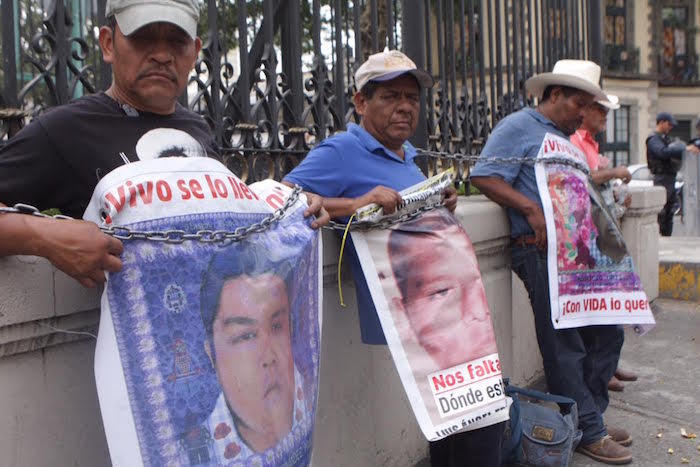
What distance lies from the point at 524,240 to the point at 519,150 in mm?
500

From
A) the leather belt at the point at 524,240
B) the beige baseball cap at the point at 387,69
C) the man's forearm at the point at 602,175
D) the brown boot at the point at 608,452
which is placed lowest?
the brown boot at the point at 608,452

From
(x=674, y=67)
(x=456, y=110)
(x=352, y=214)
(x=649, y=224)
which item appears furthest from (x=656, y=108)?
(x=352, y=214)

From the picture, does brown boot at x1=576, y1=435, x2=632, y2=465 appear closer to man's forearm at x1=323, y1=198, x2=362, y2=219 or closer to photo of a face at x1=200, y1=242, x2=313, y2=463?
man's forearm at x1=323, y1=198, x2=362, y2=219

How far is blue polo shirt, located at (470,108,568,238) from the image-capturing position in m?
A: 4.16

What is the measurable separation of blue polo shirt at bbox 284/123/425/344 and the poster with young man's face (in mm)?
151

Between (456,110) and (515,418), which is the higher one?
(456,110)

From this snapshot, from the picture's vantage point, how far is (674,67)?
35.1 meters

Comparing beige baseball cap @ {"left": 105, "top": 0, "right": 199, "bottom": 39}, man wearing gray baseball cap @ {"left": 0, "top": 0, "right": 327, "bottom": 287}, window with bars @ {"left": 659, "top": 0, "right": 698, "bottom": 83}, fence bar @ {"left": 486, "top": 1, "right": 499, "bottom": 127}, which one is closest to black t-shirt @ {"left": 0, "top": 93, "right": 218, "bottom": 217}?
man wearing gray baseball cap @ {"left": 0, "top": 0, "right": 327, "bottom": 287}

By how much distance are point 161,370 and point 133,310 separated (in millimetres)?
157

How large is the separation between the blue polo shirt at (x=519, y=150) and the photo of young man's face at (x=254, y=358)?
91.7 inches

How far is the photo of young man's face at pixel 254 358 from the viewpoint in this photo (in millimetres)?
1963

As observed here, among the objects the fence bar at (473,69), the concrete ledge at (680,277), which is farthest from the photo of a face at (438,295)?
the concrete ledge at (680,277)

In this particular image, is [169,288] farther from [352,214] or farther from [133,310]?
[352,214]

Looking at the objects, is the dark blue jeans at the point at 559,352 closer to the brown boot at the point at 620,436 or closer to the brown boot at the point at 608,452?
the brown boot at the point at 608,452
